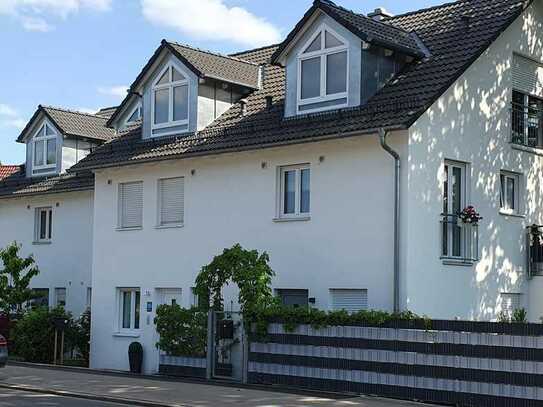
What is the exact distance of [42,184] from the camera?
104 feet

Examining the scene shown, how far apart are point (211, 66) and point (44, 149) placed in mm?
9954

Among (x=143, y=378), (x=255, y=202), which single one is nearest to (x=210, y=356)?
(x=143, y=378)

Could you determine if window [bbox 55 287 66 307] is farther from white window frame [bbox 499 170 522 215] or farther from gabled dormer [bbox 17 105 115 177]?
white window frame [bbox 499 170 522 215]

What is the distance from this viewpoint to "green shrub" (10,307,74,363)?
26.9 m

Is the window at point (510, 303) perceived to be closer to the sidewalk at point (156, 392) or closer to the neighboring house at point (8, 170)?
the sidewalk at point (156, 392)

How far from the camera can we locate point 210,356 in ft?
69.2

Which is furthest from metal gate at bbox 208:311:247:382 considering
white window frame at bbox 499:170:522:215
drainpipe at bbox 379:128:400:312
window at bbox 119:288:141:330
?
white window frame at bbox 499:170:522:215

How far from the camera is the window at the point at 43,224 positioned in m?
31.8

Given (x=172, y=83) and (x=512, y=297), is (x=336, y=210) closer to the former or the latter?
(x=512, y=297)

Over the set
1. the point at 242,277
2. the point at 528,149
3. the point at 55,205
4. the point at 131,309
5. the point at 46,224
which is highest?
the point at 528,149

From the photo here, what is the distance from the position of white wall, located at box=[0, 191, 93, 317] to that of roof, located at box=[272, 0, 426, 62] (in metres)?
10.6

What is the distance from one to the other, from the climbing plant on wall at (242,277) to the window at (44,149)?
1291 cm

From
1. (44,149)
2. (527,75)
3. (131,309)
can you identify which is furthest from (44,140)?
(527,75)

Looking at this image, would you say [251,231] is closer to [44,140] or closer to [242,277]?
[242,277]
